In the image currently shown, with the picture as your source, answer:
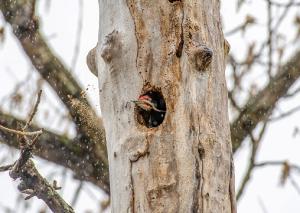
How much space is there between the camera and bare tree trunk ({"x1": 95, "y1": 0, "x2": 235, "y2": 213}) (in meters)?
2.21

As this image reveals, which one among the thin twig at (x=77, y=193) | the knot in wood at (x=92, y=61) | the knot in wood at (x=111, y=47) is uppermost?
the thin twig at (x=77, y=193)

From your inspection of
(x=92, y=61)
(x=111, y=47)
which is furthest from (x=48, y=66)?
(x=111, y=47)

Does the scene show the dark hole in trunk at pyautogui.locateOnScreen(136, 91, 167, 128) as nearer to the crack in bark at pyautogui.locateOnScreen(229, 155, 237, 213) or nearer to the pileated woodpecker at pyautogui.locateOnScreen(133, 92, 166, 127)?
the pileated woodpecker at pyautogui.locateOnScreen(133, 92, 166, 127)

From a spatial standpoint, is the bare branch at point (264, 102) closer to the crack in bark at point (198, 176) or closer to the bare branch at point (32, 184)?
the bare branch at point (32, 184)

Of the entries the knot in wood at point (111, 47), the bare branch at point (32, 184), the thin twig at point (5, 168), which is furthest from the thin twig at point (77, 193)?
the knot in wood at point (111, 47)

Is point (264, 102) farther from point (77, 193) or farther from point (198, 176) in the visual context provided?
point (198, 176)

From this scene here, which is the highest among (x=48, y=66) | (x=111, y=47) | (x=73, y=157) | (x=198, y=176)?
(x=48, y=66)

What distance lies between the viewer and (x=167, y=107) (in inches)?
90.7

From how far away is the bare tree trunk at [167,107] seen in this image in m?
2.21

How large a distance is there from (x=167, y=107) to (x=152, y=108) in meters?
0.05

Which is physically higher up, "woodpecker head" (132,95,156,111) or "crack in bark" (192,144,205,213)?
"woodpecker head" (132,95,156,111)

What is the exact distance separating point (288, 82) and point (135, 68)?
99.9 inches

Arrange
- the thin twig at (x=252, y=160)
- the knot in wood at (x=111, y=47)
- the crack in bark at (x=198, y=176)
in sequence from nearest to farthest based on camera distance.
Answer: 1. the crack in bark at (x=198, y=176)
2. the knot in wood at (x=111, y=47)
3. the thin twig at (x=252, y=160)

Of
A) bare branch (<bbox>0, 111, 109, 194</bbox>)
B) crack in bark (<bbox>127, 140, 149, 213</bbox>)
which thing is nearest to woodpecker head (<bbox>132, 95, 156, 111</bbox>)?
crack in bark (<bbox>127, 140, 149, 213</bbox>)
